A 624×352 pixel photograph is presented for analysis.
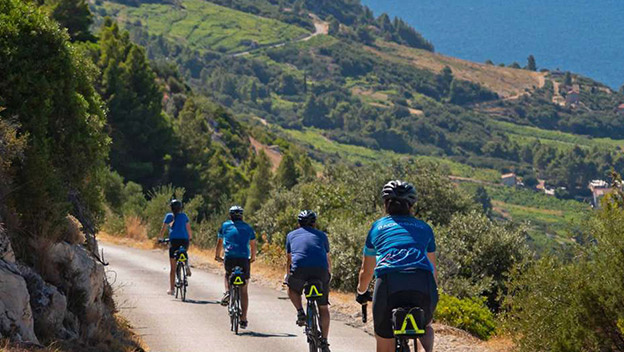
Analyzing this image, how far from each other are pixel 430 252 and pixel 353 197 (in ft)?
86.8

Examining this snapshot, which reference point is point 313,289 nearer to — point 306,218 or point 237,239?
point 306,218

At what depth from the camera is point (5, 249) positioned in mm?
8789

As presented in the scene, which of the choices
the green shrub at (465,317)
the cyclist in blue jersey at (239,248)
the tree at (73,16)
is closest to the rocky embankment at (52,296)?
the cyclist in blue jersey at (239,248)

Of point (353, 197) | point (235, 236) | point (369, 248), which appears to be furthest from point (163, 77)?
point (369, 248)

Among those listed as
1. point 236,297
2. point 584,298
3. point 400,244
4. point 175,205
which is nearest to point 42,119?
point 236,297

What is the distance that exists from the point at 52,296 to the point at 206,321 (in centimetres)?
528

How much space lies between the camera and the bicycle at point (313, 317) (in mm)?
10844

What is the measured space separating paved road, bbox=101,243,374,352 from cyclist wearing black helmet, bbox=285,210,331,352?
1442 mm

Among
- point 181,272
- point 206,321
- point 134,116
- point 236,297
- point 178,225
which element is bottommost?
point 206,321

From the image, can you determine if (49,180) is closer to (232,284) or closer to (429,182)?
(232,284)

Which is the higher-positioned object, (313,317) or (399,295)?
(399,295)

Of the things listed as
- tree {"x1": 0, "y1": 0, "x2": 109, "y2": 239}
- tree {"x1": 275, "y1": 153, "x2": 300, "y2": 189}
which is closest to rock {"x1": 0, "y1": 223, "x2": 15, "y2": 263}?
tree {"x1": 0, "y1": 0, "x2": 109, "y2": 239}

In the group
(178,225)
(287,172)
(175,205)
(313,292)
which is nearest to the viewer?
(313,292)

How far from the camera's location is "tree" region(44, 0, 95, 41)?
51.7 meters
